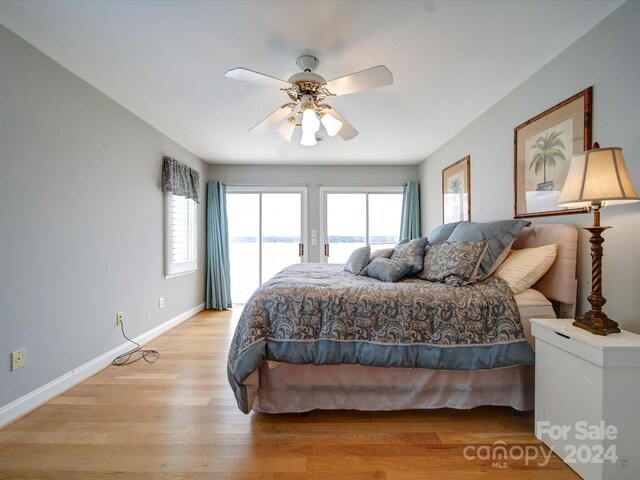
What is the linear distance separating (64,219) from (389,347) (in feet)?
8.23

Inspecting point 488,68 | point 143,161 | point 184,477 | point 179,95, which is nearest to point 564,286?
point 488,68

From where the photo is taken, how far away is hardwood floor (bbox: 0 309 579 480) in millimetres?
1319

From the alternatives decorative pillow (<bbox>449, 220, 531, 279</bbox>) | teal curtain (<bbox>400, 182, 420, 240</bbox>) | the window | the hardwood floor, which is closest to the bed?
the hardwood floor

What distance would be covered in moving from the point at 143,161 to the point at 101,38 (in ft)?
4.69

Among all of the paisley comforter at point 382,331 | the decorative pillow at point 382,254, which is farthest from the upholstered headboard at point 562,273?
the decorative pillow at point 382,254

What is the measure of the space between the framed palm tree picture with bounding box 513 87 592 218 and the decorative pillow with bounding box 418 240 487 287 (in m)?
0.59

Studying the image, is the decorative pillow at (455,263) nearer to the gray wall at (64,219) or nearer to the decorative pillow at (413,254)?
the decorative pillow at (413,254)

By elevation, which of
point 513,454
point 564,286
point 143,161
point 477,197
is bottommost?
point 513,454

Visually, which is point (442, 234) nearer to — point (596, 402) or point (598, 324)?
point (598, 324)

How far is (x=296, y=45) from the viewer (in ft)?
5.93

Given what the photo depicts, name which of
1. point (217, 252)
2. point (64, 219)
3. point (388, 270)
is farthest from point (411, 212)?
point (64, 219)

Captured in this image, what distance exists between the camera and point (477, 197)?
9.48ft

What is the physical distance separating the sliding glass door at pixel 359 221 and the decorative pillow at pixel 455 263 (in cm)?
266

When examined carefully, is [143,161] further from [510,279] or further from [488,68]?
[510,279]
